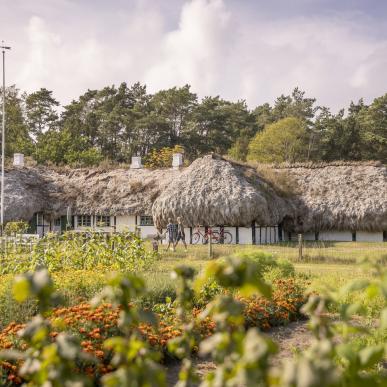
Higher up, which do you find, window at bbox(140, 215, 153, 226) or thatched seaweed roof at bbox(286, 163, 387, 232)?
thatched seaweed roof at bbox(286, 163, 387, 232)

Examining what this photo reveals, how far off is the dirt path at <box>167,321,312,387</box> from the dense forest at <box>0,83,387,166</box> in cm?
3732

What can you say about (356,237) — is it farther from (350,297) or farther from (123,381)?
(123,381)

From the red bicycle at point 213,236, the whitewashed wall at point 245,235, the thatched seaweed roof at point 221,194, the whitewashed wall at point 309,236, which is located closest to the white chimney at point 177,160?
the thatched seaweed roof at point 221,194

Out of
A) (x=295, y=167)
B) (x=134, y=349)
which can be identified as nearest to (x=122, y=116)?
(x=295, y=167)

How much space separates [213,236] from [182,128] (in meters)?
27.8

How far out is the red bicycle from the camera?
26031 millimetres

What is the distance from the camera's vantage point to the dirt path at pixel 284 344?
19.3 feet

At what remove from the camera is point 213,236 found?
1026 inches

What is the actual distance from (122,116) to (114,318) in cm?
4680

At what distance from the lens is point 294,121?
45.3 m

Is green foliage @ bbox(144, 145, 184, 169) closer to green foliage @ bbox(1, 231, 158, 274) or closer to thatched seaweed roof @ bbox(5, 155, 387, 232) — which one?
thatched seaweed roof @ bbox(5, 155, 387, 232)

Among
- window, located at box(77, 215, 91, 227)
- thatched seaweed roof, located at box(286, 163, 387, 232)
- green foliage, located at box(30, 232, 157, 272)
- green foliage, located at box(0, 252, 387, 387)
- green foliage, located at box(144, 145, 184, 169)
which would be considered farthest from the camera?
green foliage, located at box(144, 145, 184, 169)

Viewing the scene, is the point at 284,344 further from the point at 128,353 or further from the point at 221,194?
the point at 221,194

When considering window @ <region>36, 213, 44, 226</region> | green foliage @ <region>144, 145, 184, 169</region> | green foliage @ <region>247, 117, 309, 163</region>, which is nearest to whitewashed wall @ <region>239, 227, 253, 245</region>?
window @ <region>36, 213, 44, 226</region>
